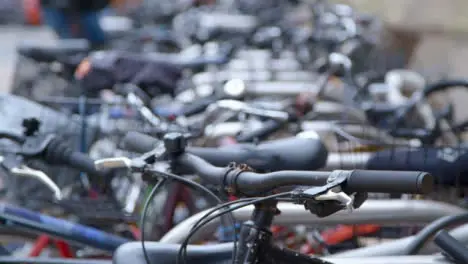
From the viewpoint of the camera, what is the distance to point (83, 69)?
5.76 meters

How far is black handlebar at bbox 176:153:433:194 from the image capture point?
1.93 meters

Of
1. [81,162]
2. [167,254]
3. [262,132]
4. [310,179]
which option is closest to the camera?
[310,179]

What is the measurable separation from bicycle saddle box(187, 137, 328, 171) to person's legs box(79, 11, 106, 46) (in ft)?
24.4

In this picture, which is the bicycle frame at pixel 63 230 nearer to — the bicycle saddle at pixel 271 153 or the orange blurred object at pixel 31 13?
the bicycle saddle at pixel 271 153

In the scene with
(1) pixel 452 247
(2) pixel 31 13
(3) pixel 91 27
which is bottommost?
(1) pixel 452 247

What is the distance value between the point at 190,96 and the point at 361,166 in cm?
231

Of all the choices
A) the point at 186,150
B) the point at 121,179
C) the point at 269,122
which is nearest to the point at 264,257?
the point at 186,150

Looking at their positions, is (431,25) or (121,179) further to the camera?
(431,25)

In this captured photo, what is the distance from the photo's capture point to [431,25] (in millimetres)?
10047

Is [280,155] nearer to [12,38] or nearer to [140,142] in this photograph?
[140,142]

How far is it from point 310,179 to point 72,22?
8.10m

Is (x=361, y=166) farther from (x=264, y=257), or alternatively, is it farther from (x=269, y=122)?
(x=264, y=257)

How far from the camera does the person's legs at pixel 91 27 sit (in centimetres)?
988

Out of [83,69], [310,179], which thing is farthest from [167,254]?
[83,69]
